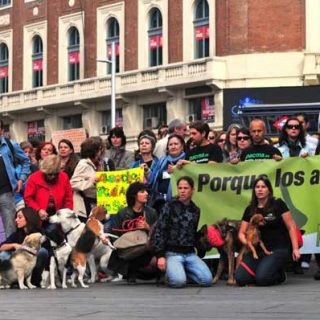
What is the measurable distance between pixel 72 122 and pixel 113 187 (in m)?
43.1

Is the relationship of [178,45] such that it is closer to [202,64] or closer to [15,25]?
[202,64]

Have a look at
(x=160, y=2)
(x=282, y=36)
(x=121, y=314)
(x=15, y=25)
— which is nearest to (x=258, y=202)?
(x=121, y=314)

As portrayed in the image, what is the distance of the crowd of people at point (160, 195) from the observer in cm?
1233

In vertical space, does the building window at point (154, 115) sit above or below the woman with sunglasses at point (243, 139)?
above

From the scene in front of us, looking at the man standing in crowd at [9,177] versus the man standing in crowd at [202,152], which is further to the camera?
the man standing in crowd at [9,177]

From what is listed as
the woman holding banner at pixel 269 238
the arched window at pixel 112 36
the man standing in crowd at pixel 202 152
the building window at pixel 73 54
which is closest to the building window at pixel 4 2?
the building window at pixel 73 54

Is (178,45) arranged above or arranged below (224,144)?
above

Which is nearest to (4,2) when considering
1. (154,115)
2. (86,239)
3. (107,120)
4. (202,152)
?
(107,120)

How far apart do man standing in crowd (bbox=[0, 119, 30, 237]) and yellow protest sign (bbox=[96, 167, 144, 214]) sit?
1.08 meters

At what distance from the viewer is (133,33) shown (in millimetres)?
53938

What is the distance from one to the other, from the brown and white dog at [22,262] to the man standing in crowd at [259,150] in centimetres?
295

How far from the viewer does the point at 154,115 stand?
51969 mm

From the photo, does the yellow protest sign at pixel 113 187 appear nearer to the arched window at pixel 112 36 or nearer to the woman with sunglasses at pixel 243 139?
the woman with sunglasses at pixel 243 139

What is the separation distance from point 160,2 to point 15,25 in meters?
12.4
